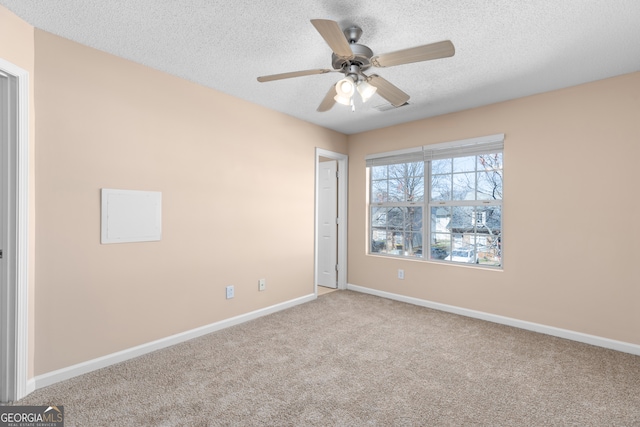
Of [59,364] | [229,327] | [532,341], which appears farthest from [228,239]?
[532,341]

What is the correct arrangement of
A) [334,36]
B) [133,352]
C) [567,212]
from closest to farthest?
[334,36]
[133,352]
[567,212]

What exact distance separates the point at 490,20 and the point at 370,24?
765 mm

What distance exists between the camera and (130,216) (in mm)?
2588

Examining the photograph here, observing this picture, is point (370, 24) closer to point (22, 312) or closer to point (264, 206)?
point (264, 206)

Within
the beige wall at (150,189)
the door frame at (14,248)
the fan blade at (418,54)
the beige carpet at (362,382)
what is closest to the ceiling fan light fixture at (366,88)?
the fan blade at (418,54)

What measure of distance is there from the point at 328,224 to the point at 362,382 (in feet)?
9.78

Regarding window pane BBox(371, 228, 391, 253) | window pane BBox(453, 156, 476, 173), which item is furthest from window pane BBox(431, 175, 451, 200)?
window pane BBox(371, 228, 391, 253)

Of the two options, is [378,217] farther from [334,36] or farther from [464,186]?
[334,36]

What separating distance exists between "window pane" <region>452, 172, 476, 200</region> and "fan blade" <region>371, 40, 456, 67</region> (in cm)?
231

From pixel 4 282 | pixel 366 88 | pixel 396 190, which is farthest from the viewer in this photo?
pixel 396 190

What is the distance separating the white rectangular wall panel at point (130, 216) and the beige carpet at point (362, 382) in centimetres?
101

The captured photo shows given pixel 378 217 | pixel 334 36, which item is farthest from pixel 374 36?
pixel 378 217

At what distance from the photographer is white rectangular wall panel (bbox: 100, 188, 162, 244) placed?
246cm

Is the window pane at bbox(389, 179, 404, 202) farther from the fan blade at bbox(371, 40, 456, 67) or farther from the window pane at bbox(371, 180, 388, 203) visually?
the fan blade at bbox(371, 40, 456, 67)
